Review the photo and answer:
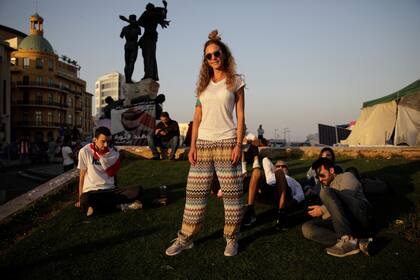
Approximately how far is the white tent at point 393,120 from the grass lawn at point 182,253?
37.5ft

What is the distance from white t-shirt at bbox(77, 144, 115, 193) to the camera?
4.37 m

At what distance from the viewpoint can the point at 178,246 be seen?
9.77 ft

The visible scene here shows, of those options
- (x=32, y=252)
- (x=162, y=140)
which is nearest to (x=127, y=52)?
(x=162, y=140)

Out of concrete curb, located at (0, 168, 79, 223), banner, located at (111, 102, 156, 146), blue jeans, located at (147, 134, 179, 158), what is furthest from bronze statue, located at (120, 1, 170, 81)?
concrete curb, located at (0, 168, 79, 223)

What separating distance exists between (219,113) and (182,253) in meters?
1.49

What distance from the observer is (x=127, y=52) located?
52.9 feet

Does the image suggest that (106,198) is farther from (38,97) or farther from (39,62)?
(39,62)

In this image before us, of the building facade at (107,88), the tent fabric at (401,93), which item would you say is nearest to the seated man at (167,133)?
the tent fabric at (401,93)

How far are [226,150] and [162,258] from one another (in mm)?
1248

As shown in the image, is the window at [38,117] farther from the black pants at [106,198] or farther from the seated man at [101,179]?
the black pants at [106,198]

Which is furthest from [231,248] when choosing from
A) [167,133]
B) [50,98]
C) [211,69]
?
[50,98]

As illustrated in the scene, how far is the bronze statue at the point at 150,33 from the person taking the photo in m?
15.3

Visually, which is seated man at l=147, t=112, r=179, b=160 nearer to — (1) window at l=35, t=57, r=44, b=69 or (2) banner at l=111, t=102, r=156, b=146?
(2) banner at l=111, t=102, r=156, b=146

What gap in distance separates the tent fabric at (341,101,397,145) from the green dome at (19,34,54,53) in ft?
205
